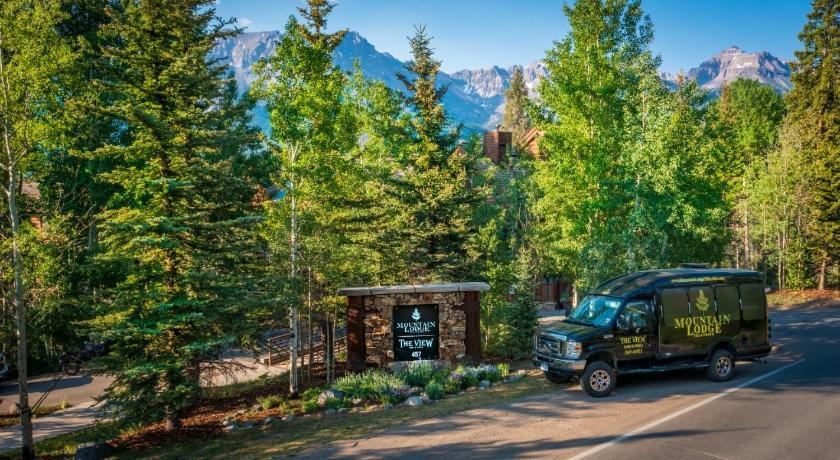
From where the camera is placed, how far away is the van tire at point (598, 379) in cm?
1139

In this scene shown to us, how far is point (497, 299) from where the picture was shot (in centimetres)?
1952

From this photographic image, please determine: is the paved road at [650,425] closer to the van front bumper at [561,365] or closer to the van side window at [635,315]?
the van front bumper at [561,365]

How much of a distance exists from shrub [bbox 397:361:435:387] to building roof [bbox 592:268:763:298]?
4.96m

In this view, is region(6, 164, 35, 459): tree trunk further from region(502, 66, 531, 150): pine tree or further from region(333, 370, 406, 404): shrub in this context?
region(502, 66, 531, 150): pine tree

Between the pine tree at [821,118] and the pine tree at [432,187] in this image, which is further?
the pine tree at [821,118]

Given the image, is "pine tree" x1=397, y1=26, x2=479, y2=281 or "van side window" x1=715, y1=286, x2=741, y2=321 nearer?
"van side window" x1=715, y1=286, x2=741, y2=321

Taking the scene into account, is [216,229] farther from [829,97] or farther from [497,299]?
[829,97]

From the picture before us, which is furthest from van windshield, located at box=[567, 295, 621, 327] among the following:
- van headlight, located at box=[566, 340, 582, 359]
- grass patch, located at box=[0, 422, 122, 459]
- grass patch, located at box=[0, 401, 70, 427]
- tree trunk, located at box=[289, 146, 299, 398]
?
grass patch, located at box=[0, 401, 70, 427]

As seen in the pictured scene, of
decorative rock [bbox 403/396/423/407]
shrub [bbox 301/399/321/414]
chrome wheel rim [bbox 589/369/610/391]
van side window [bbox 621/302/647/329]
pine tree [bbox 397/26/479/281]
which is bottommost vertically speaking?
shrub [bbox 301/399/321/414]

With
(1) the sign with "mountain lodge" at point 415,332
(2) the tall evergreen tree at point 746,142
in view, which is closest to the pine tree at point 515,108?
(2) the tall evergreen tree at point 746,142

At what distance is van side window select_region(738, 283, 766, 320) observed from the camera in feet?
42.0

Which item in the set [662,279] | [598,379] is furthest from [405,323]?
[662,279]

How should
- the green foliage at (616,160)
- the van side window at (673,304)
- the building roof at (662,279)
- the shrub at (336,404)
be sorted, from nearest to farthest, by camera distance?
the shrub at (336,404), the van side window at (673,304), the building roof at (662,279), the green foliage at (616,160)

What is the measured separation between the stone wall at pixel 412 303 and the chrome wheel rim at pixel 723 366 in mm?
6817
